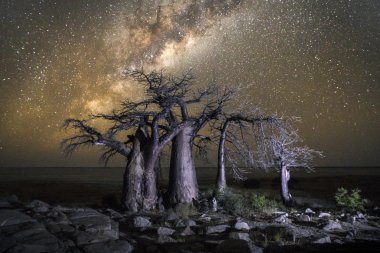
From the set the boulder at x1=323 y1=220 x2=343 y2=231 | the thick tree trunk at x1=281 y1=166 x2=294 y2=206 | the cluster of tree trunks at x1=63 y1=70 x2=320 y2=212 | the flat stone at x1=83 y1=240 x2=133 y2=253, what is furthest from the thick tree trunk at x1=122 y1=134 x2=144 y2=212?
the boulder at x1=323 y1=220 x2=343 y2=231

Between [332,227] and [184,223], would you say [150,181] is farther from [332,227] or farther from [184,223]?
[332,227]

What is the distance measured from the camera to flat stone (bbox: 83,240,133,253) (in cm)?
746

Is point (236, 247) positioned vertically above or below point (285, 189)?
below

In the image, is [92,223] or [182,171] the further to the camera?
[182,171]

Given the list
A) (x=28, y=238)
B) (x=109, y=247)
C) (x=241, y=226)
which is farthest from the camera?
(x=241, y=226)

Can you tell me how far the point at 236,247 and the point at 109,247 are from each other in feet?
9.46

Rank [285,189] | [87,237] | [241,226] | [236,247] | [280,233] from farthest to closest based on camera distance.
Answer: [285,189] → [241,226] → [280,233] → [87,237] → [236,247]

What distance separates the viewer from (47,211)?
37.1ft

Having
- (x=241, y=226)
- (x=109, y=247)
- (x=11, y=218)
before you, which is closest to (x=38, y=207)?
(x=11, y=218)

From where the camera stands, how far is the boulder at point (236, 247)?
24.1 feet

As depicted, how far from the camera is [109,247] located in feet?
25.3

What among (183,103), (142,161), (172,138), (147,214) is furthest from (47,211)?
(183,103)

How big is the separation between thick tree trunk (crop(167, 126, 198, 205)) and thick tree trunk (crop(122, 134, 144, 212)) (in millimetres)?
1375

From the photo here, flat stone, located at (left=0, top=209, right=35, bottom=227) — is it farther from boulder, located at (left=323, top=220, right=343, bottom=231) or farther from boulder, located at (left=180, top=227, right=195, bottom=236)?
boulder, located at (left=323, top=220, right=343, bottom=231)
